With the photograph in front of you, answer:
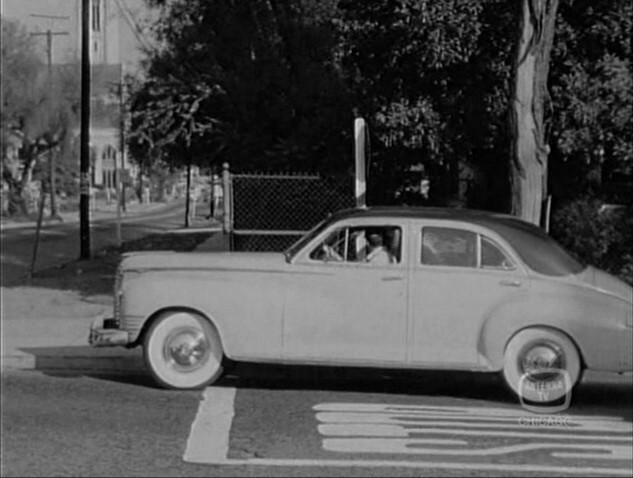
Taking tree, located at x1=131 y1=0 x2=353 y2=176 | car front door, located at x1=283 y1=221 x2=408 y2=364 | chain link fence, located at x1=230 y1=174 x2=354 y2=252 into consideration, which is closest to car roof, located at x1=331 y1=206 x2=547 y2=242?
car front door, located at x1=283 y1=221 x2=408 y2=364

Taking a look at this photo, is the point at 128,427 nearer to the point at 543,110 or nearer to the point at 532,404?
the point at 532,404

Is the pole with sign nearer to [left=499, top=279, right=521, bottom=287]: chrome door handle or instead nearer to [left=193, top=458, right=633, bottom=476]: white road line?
[left=499, top=279, right=521, bottom=287]: chrome door handle

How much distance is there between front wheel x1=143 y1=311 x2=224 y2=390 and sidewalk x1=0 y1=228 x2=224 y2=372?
4.41ft

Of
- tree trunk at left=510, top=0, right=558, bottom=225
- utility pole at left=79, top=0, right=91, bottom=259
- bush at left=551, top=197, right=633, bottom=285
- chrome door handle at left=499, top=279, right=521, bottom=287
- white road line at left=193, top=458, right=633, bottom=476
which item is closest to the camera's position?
white road line at left=193, top=458, right=633, bottom=476

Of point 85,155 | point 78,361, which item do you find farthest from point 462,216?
point 85,155

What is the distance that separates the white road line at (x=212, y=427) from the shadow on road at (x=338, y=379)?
1.64 ft

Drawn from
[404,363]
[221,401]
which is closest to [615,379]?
[404,363]

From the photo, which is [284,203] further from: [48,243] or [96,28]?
[48,243]

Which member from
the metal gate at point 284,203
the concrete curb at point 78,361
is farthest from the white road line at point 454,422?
the metal gate at point 284,203

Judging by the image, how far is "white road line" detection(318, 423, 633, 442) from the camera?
301 inches

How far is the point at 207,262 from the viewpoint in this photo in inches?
365

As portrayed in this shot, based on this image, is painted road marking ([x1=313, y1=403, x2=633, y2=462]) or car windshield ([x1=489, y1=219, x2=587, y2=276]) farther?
car windshield ([x1=489, y1=219, x2=587, y2=276])

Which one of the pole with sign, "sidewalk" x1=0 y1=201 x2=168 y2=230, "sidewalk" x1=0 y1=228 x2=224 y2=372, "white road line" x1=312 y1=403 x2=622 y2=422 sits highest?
the pole with sign

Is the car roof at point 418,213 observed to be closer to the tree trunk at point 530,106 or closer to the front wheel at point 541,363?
the front wheel at point 541,363
